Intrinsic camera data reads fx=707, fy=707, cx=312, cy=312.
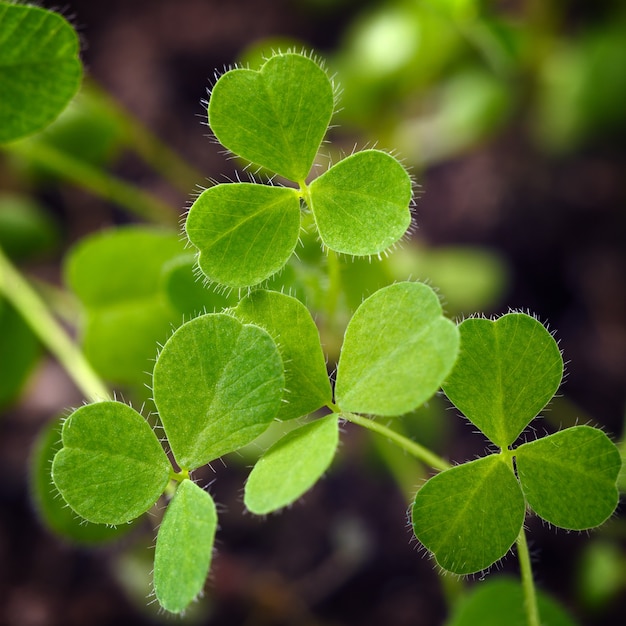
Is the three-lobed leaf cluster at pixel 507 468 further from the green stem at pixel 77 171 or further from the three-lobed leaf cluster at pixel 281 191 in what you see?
the green stem at pixel 77 171

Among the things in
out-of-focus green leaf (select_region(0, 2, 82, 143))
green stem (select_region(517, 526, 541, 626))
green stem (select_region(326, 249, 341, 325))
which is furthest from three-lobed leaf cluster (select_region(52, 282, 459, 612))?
out-of-focus green leaf (select_region(0, 2, 82, 143))

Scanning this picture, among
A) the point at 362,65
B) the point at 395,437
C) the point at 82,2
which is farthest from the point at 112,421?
the point at 82,2

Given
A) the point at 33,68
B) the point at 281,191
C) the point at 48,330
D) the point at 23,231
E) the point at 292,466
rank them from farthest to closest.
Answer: the point at 23,231 → the point at 48,330 → the point at 33,68 → the point at 281,191 → the point at 292,466

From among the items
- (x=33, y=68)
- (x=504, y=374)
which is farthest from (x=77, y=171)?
(x=504, y=374)

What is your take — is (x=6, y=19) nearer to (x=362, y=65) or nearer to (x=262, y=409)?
(x=262, y=409)

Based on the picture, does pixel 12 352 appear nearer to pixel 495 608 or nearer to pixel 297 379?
pixel 297 379

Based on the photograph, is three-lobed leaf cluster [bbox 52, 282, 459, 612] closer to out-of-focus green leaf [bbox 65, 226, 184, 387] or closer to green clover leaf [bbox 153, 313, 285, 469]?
green clover leaf [bbox 153, 313, 285, 469]

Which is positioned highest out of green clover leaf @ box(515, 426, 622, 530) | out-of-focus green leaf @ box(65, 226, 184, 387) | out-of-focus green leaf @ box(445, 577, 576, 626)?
out-of-focus green leaf @ box(65, 226, 184, 387)
